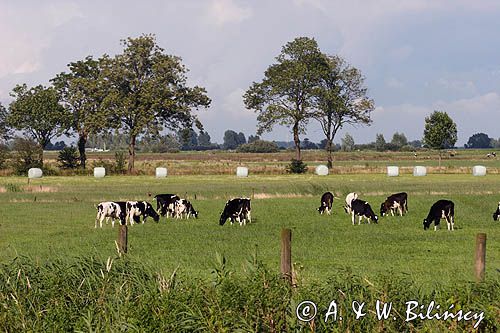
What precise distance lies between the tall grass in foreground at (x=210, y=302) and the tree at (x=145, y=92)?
240ft

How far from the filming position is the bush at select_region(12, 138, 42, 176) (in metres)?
82.2

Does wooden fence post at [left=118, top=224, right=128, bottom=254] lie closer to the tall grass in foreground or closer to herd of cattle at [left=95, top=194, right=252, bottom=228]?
the tall grass in foreground

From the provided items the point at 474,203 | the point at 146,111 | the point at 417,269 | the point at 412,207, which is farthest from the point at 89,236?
the point at 146,111

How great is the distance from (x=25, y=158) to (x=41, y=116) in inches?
492

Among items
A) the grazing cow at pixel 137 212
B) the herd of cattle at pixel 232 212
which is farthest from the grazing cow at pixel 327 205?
the grazing cow at pixel 137 212

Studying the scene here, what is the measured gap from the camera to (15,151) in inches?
3393

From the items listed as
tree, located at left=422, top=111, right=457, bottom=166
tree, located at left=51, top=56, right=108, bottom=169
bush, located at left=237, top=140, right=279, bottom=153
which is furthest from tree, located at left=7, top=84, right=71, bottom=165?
bush, located at left=237, top=140, right=279, bottom=153

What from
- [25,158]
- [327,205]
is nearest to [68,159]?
[25,158]

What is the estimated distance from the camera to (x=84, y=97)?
92.3m

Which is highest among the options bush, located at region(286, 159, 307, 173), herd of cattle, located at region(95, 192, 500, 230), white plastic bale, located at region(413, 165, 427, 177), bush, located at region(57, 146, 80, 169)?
bush, located at region(57, 146, 80, 169)

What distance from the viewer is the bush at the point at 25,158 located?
8225 cm

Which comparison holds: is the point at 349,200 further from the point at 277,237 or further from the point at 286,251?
the point at 286,251

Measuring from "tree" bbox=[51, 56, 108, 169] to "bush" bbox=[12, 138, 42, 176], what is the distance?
6.87m

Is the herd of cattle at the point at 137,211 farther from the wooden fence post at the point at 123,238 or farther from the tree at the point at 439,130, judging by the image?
the tree at the point at 439,130
